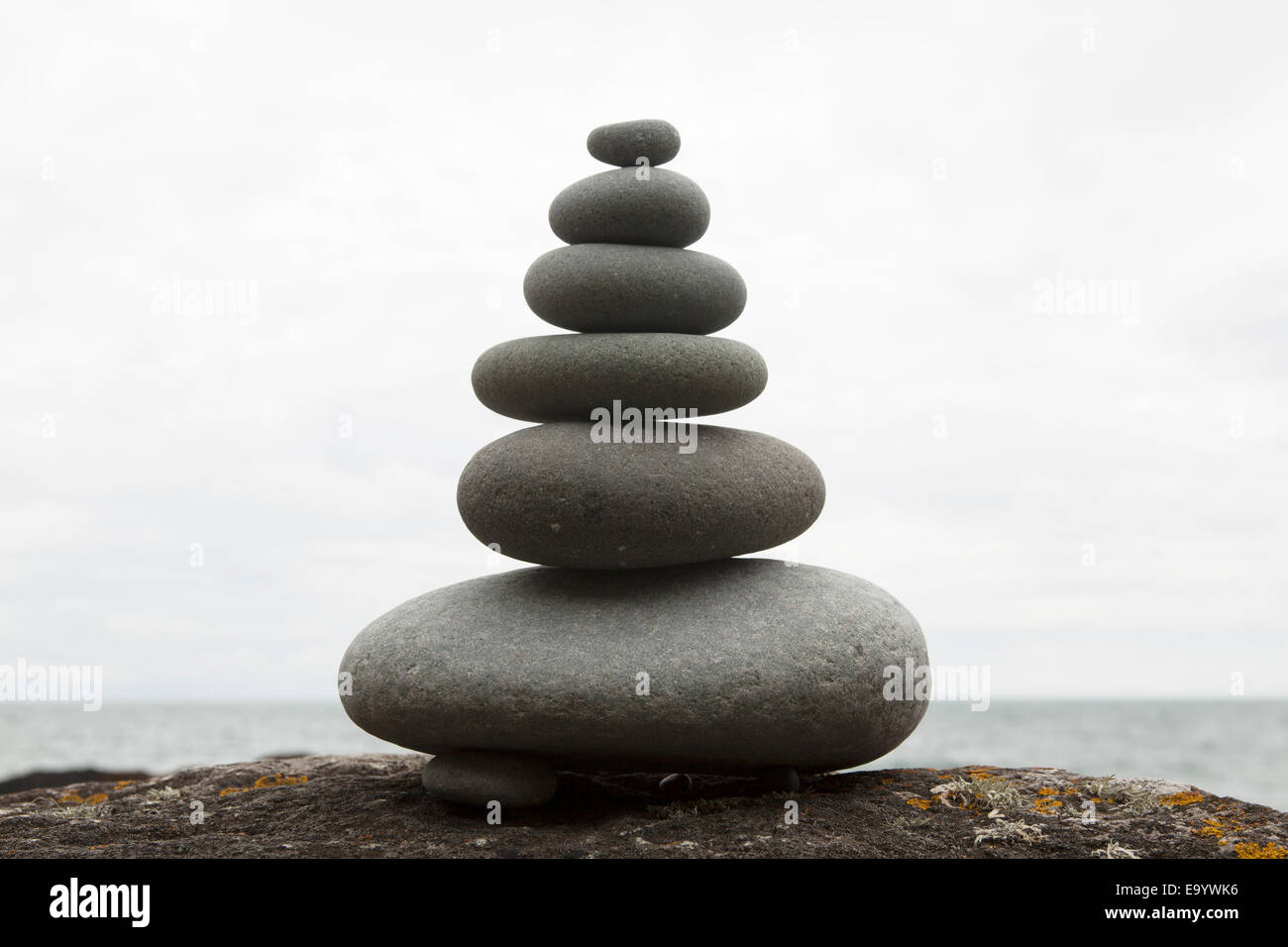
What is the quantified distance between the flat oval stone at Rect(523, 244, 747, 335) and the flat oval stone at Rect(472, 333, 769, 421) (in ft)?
0.71

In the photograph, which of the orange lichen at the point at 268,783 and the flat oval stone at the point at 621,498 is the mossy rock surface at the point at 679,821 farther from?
the flat oval stone at the point at 621,498

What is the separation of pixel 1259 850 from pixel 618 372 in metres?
5.67

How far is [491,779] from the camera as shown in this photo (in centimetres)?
873

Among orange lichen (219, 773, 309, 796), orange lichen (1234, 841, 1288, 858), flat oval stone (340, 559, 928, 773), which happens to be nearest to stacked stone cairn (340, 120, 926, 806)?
flat oval stone (340, 559, 928, 773)

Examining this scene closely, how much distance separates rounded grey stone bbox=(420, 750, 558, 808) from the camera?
28.6 feet

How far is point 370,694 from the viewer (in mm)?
9031

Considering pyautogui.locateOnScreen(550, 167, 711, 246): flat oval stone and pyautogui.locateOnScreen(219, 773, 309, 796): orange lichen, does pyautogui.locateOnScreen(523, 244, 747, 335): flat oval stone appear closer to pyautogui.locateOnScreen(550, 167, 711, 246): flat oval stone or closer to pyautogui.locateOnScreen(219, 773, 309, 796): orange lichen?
pyautogui.locateOnScreen(550, 167, 711, 246): flat oval stone

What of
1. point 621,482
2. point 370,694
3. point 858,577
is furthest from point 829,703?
point 370,694

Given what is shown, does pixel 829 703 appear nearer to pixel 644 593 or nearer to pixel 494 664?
pixel 644 593

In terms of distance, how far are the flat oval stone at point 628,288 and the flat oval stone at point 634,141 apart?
0.93 meters

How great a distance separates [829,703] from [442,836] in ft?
9.87

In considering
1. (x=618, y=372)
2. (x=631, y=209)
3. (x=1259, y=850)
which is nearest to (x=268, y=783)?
(x=618, y=372)

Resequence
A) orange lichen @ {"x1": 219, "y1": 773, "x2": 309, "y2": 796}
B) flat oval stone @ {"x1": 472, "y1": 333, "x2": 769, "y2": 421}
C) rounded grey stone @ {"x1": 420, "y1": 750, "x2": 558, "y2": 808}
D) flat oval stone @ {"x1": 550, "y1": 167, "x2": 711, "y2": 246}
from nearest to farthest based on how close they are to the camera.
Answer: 1. rounded grey stone @ {"x1": 420, "y1": 750, "x2": 558, "y2": 808}
2. flat oval stone @ {"x1": 472, "y1": 333, "x2": 769, "y2": 421}
3. flat oval stone @ {"x1": 550, "y1": 167, "x2": 711, "y2": 246}
4. orange lichen @ {"x1": 219, "y1": 773, "x2": 309, "y2": 796}
